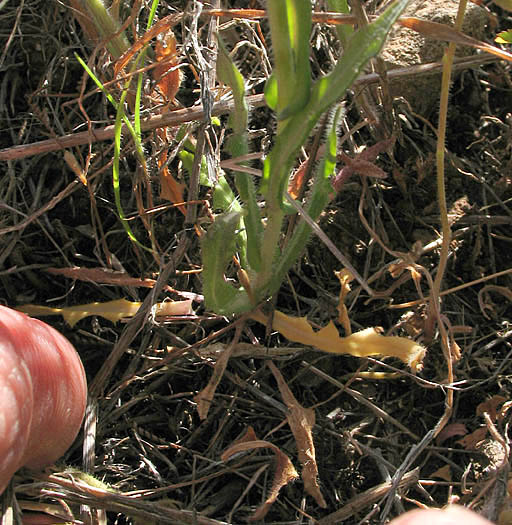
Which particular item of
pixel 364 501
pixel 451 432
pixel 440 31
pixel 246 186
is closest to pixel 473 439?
pixel 451 432

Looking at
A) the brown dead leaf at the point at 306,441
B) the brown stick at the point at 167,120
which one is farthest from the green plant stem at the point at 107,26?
the brown dead leaf at the point at 306,441

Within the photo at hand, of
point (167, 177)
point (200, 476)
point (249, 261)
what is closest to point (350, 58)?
point (249, 261)

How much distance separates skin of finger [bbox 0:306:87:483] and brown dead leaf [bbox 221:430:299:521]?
0.28m

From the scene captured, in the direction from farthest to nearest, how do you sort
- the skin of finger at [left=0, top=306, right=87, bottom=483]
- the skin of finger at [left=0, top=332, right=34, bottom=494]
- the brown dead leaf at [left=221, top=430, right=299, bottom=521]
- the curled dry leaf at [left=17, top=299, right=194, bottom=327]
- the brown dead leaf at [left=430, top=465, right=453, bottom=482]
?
the curled dry leaf at [left=17, top=299, right=194, bottom=327] → the brown dead leaf at [left=430, top=465, right=453, bottom=482] → the brown dead leaf at [left=221, top=430, right=299, bottom=521] → the skin of finger at [left=0, top=306, right=87, bottom=483] → the skin of finger at [left=0, top=332, right=34, bottom=494]

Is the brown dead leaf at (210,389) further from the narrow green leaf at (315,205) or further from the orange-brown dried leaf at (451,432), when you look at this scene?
the orange-brown dried leaf at (451,432)

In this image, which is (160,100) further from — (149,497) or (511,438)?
(511,438)

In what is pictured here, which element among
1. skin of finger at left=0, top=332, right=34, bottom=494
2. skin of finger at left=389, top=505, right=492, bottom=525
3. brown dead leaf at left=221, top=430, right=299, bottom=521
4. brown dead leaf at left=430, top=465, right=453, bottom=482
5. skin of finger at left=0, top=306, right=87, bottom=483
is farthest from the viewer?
brown dead leaf at left=430, top=465, right=453, bottom=482

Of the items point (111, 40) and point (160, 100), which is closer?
A: point (111, 40)

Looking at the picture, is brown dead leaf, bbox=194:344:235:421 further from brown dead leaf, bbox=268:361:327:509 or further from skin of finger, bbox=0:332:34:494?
skin of finger, bbox=0:332:34:494

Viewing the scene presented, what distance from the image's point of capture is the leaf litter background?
125 centimetres

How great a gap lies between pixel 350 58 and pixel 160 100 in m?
0.69

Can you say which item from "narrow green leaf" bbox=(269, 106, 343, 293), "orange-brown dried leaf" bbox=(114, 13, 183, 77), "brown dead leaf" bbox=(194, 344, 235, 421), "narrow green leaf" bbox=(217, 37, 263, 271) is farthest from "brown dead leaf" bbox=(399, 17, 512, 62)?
"brown dead leaf" bbox=(194, 344, 235, 421)

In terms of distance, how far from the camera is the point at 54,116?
62.1 inches

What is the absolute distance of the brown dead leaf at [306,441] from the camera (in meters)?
1.18
